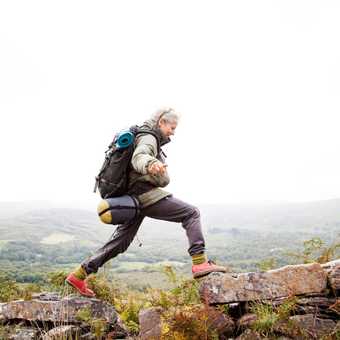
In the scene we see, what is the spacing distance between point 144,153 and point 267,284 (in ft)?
8.42

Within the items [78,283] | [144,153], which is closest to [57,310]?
[78,283]

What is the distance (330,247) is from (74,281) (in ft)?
14.0

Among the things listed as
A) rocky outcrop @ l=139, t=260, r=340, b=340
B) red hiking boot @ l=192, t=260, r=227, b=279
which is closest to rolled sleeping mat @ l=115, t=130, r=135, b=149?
red hiking boot @ l=192, t=260, r=227, b=279

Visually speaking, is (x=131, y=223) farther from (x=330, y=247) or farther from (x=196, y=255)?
(x=330, y=247)

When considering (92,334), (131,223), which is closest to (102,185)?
(131,223)

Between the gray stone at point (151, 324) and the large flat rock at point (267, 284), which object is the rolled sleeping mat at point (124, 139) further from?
the gray stone at point (151, 324)

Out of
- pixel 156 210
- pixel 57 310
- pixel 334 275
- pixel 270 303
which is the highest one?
pixel 156 210

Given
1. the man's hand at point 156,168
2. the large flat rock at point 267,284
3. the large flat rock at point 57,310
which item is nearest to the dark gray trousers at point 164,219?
the large flat rock at point 57,310

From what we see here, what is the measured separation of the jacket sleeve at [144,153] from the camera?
5.72 meters

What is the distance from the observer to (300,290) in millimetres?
5934

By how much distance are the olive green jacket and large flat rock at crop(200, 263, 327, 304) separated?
1582mm

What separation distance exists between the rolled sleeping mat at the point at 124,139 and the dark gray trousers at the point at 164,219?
1106 millimetres

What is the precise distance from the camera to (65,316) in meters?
6.67

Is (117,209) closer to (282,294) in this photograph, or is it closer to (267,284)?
(267,284)
